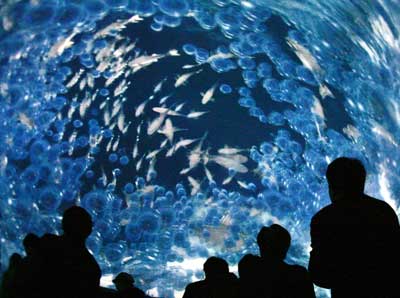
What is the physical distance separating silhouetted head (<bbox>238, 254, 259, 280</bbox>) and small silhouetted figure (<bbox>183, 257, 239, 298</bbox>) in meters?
0.12

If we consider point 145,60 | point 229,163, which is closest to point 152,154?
point 229,163

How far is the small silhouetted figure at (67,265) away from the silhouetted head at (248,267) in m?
0.94

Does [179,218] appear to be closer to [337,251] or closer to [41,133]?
[41,133]

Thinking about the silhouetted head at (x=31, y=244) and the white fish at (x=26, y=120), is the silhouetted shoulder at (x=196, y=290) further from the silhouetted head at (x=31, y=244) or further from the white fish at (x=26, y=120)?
the white fish at (x=26, y=120)

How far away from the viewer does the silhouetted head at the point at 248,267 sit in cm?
279

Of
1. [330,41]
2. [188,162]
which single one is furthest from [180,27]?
[188,162]

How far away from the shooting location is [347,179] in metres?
2.43

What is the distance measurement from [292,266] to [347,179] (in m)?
0.70

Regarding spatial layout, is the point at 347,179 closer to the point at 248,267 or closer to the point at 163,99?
the point at 248,267

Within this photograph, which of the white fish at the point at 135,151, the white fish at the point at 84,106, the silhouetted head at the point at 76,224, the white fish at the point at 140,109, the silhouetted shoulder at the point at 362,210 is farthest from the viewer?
the white fish at the point at 135,151

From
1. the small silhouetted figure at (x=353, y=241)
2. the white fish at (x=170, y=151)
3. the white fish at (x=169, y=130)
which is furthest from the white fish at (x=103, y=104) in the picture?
the small silhouetted figure at (x=353, y=241)

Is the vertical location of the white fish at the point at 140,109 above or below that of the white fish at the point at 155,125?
above

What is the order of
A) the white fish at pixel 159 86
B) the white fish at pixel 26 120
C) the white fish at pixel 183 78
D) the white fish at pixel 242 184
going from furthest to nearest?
the white fish at pixel 242 184 → the white fish at pixel 159 86 → the white fish at pixel 183 78 → the white fish at pixel 26 120

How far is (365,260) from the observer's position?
87.4 inches
